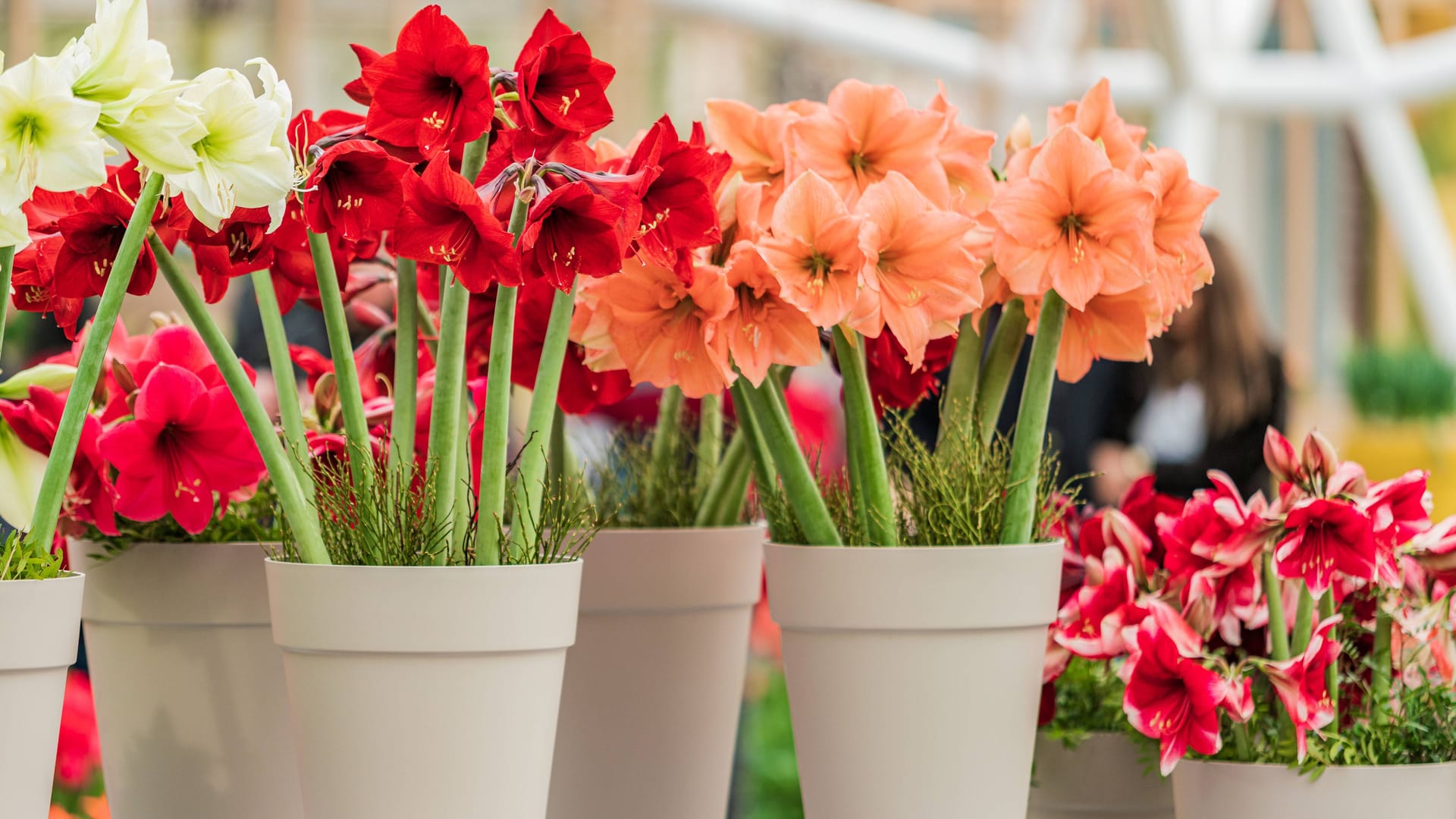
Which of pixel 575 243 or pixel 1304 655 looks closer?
pixel 575 243

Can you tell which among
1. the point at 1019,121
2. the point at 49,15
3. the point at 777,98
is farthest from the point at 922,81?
the point at 1019,121

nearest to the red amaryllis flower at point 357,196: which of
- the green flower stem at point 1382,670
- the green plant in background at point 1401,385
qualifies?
the green flower stem at point 1382,670

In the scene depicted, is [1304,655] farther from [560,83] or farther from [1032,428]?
[560,83]

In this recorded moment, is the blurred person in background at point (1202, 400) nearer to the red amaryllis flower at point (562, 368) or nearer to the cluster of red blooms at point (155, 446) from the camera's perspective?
the red amaryllis flower at point (562, 368)

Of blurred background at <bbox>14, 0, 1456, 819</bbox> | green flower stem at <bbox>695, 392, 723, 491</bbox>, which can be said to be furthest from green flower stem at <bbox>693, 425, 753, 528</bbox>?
blurred background at <bbox>14, 0, 1456, 819</bbox>

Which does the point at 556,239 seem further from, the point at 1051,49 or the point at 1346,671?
the point at 1051,49

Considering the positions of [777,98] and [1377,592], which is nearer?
[1377,592]

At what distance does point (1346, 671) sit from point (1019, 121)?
1.02 feet

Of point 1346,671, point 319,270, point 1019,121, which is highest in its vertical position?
point 1019,121

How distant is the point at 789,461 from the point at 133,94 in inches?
11.8

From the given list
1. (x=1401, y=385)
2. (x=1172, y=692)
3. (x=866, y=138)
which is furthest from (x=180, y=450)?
(x=1401, y=385)

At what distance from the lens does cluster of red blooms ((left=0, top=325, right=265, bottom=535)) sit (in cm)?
57

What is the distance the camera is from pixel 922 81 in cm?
517

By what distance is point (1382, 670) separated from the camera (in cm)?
63
